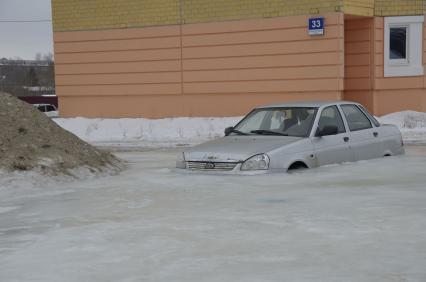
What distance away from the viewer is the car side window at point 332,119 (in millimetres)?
10297

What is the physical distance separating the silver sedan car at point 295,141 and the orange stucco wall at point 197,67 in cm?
1029

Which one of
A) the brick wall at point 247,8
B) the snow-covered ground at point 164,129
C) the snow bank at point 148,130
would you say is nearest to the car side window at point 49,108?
the snow bank at point 148,130

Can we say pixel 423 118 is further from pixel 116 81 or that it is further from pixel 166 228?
pixel 166 228

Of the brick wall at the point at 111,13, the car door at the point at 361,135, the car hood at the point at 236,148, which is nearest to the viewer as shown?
the car hood at the point at 236,148

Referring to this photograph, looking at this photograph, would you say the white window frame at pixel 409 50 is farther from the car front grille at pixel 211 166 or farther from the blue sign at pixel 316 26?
the car front grille at pixel 211 166

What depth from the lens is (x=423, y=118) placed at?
2098 cm

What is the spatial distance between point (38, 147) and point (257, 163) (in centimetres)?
360

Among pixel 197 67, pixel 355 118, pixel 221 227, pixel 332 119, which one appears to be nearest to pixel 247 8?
pixel 197 67

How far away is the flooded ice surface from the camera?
200 inches

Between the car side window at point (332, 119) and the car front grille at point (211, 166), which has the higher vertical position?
the car side window at point (332, 119)

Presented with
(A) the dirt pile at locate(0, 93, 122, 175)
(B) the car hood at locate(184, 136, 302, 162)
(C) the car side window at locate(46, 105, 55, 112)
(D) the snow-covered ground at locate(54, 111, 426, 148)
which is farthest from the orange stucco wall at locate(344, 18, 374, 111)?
(C) the car side window at locate(46, 105, 55, 112)

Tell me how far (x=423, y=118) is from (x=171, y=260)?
1718 centimetres

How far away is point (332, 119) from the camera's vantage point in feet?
34.4

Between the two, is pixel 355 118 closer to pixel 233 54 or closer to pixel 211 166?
pixel 211 166
